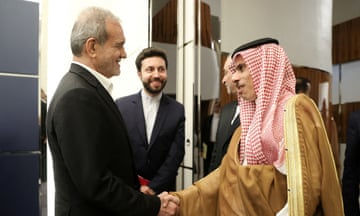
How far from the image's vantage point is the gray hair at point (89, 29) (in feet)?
4.70

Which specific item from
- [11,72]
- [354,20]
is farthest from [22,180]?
[354,20]

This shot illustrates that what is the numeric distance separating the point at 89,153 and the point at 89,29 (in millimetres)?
567

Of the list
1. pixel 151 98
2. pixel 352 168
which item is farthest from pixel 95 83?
pixel 352 168

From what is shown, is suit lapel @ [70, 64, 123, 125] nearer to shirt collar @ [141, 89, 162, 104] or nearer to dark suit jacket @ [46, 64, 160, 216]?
dark suit jacket @ [46, 64, 160, 216]

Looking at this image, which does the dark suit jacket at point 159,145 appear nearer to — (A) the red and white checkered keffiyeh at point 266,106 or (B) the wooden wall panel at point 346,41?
(A) the red and white checkered keffiyeh at point 266,106

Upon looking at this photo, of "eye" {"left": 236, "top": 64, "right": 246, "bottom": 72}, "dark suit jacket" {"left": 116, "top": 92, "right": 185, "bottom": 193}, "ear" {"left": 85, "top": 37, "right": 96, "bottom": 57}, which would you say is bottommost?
"dark suit jacket" {"left": 116, "top": 92, "right": 185, "bottom": 193}

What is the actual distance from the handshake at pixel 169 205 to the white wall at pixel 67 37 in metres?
1.61

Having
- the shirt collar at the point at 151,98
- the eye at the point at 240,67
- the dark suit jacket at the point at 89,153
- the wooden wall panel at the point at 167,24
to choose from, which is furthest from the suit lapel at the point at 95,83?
the wooden wall panel at the point at 167,24

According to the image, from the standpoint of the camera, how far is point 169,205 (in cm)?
163

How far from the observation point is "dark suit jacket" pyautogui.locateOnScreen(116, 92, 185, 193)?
225 centimetres

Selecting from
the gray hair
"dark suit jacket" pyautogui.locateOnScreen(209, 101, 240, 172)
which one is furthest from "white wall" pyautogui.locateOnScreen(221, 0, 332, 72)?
the gray hair

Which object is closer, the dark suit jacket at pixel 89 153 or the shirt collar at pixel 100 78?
the dark suit jacket at pixel 89 153

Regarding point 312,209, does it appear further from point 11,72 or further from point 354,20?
point 354,20

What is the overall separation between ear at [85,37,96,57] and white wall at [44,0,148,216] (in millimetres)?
1555
